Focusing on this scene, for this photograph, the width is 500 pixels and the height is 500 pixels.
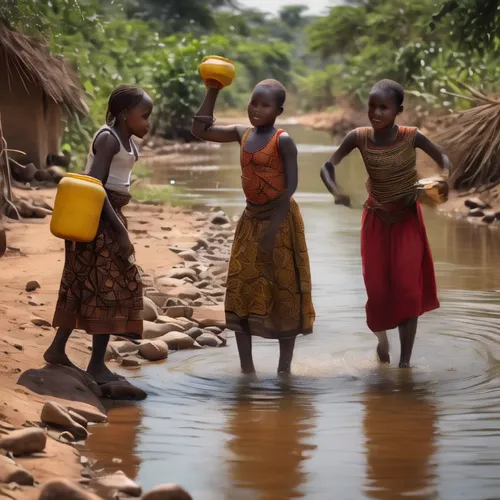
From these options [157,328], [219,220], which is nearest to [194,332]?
[157,328]

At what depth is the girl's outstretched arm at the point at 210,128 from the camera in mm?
6156

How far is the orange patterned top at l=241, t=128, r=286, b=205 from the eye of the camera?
5.96 m

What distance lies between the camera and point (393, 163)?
6277mm

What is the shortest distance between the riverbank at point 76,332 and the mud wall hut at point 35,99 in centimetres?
283

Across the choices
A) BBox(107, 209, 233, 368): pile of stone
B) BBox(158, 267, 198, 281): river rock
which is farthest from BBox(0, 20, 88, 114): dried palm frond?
BBox(158, 267, 198, 281): river rock

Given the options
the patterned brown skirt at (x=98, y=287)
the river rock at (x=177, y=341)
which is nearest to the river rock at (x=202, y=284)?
the river rock at (x=177, y=341)

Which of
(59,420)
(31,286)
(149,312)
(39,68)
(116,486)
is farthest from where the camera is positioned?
(39,68)

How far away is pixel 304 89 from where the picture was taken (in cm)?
7119

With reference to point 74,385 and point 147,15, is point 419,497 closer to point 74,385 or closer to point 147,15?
point 74,385

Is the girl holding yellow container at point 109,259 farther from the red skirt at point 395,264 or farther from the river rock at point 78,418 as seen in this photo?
the red skirt at point 395,264

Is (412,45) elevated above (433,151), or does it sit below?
above

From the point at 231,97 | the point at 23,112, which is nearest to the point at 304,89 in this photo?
the point at 231,97

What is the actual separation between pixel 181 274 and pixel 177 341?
212 centimetres

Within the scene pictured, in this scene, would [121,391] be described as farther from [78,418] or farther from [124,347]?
[124,347]
